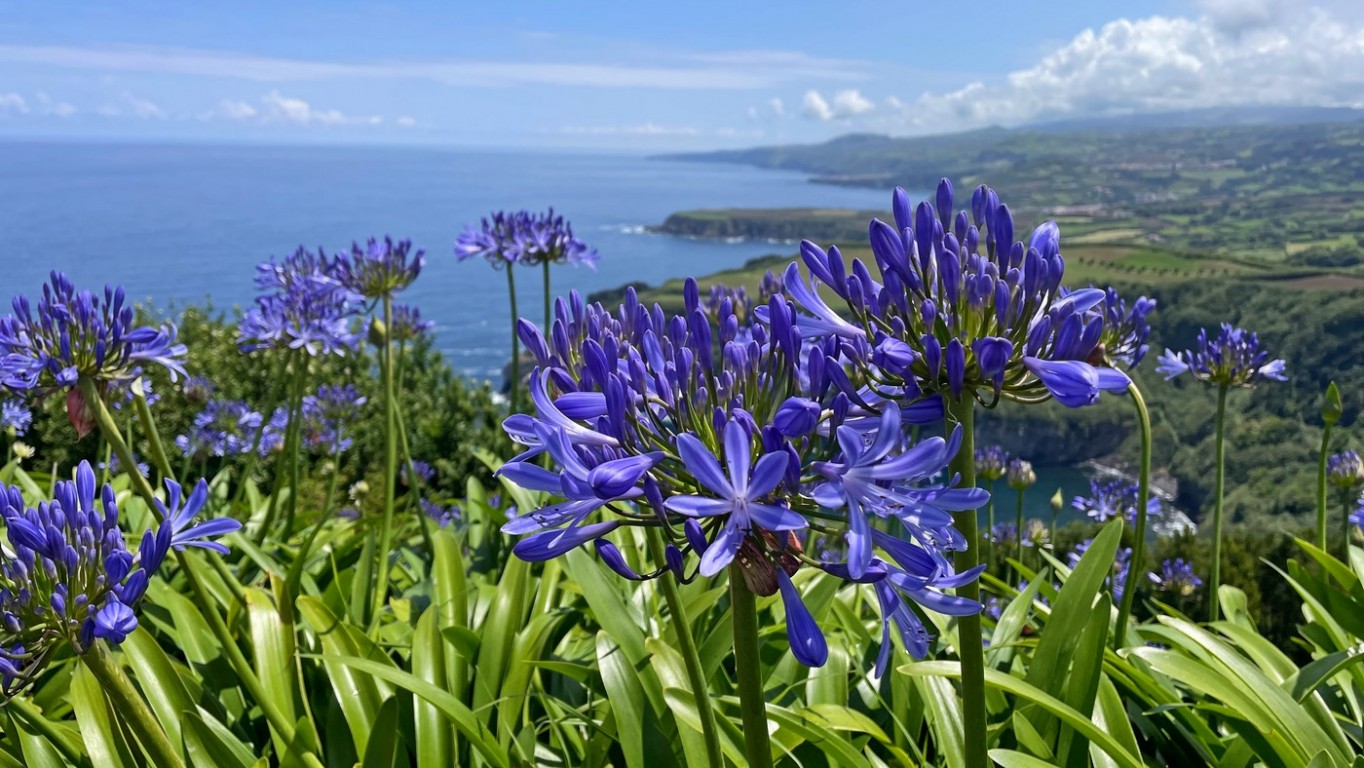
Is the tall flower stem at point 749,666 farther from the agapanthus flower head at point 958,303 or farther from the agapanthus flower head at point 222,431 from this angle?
the agapanthus flower head at point 222,431

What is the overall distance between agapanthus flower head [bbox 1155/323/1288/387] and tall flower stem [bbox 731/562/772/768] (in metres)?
Result: 3.63

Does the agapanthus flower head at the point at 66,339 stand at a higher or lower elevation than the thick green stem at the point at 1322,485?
higher

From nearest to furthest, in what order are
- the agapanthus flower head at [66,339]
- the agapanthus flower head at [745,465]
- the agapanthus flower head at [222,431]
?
the agapanthus flower head at [745,465] → the agapanthus flower head at [66,339] → the agapanthus flower head at [222,431]

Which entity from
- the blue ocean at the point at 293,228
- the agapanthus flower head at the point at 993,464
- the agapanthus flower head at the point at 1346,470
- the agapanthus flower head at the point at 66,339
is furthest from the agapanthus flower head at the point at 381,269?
the agapanthus flower head at the point at 1346,470

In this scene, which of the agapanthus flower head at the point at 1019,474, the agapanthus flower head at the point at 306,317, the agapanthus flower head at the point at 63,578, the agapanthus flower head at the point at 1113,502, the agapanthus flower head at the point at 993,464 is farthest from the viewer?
the agapanthus flower head at the point at 1113,502

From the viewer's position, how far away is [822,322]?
1785mm

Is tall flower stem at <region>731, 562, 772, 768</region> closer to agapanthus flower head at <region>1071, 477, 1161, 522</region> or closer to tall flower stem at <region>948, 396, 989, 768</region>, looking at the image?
tall flower stem at <region>948, 396, 989, 768</region>

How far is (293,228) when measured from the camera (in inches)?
2677

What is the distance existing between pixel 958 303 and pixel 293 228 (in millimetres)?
73404

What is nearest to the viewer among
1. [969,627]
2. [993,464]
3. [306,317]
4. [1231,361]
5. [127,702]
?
[969,627]

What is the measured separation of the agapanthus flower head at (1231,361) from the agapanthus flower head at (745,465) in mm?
3505

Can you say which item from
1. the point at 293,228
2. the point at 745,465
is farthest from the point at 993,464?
the point at 293,228

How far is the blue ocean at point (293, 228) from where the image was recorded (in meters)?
26.4

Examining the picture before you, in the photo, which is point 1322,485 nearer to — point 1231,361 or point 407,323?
point 1231,361
